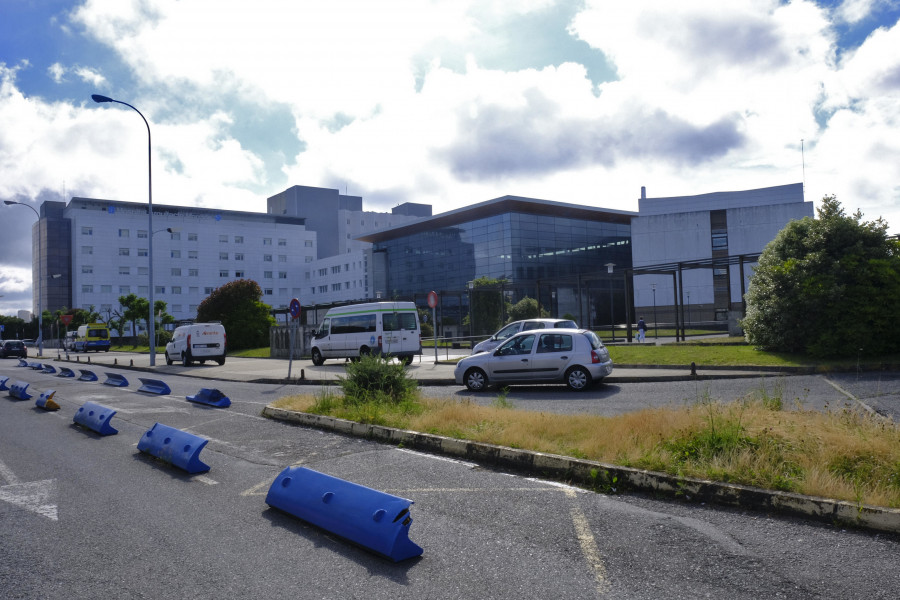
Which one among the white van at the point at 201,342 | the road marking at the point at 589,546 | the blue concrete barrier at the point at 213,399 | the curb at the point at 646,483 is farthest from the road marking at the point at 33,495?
the white van at the point at 201,342

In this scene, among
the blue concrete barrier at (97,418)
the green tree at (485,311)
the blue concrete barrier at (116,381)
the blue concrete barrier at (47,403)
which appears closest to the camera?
the blue concrete barrier at (97,418)

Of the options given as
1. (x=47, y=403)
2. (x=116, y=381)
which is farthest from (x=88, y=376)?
(x=47, y=403)

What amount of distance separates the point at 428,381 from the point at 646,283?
48610 millimetres

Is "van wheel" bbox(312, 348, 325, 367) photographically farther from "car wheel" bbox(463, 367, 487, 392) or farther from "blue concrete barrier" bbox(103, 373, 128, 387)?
"car wheel" bbox(463, 367, 487, 392)

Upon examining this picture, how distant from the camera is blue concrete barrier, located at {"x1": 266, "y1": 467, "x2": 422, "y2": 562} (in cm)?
431

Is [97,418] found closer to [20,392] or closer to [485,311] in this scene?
[20,392]

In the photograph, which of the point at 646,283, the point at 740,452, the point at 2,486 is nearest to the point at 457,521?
the point at 740,452

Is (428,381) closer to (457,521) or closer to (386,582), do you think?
(457,521)

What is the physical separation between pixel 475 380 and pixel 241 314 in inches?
1226

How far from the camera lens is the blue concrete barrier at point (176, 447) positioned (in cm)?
695

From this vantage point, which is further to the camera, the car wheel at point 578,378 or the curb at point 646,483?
the car wheel at point 578,378

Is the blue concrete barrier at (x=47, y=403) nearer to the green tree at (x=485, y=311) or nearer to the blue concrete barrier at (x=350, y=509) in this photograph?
the blue concrete barrier at (x=350, y=509)

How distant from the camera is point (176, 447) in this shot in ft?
23.8

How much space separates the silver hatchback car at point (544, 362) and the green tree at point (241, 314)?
100 feet
